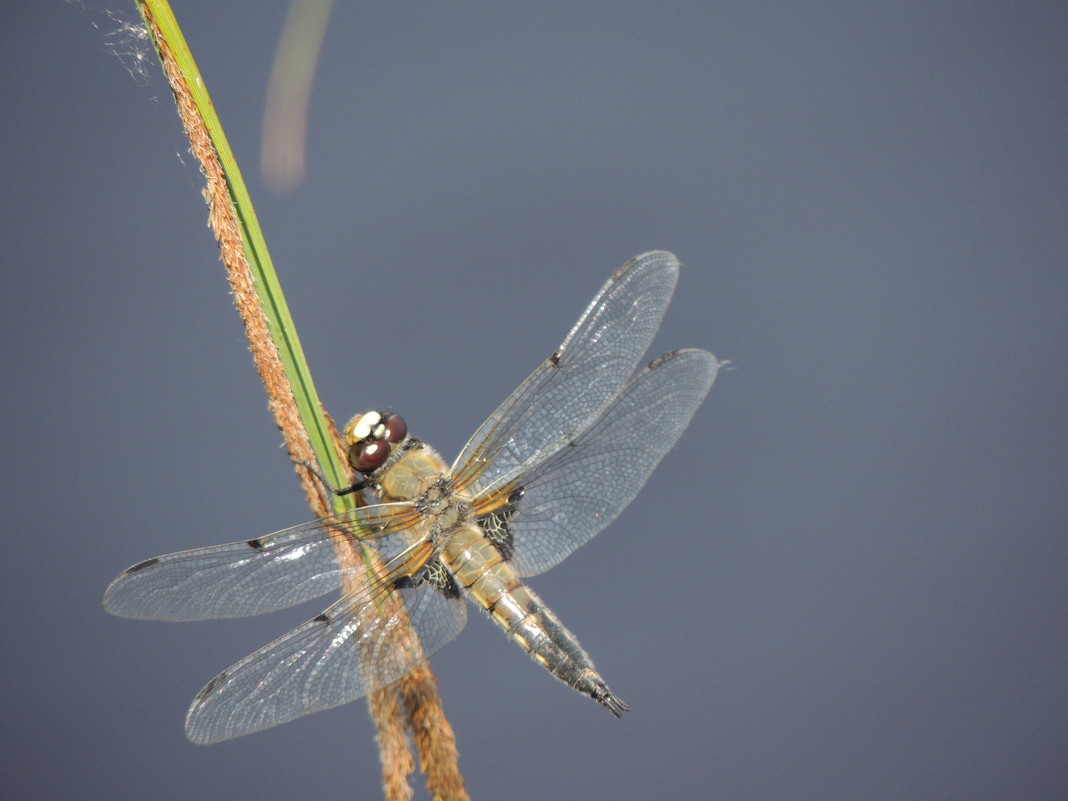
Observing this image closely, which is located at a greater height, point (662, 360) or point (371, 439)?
point (371, 439)

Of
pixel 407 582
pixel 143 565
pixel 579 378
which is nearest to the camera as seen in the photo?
pixel 143 565

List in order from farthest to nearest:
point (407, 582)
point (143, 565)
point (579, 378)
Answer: point (579, 378) < point (407, 582) < point (143, 565)

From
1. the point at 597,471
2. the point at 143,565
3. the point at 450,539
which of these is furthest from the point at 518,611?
the point at 143,565

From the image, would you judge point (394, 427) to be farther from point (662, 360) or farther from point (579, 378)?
point (662, 360)

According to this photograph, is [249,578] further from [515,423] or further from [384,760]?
[515,423]

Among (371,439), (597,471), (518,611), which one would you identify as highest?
(371,439)

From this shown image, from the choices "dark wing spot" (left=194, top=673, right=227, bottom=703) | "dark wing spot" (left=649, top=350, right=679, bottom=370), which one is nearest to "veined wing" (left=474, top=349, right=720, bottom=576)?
"dark wing spot" (left=649, top=350, right=679, bottom=370)


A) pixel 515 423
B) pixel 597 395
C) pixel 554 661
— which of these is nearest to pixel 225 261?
pixel 515 423
